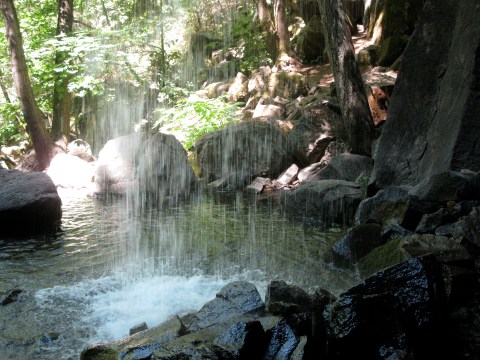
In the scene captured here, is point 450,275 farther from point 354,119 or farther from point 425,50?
point 354,119

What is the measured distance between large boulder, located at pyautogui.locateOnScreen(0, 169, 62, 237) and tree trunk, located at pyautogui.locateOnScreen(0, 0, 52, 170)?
19.2 ft

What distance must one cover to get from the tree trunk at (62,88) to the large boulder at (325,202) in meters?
9.99

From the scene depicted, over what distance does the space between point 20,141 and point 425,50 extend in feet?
69.0

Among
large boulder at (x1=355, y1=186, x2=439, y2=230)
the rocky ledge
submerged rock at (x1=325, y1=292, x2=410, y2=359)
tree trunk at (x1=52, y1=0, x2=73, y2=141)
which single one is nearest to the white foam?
the rocky ledge

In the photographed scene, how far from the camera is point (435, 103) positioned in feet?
24.0

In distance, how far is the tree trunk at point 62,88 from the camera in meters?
15.4

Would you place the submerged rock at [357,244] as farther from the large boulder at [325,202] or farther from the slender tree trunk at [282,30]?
the slender tree trunk at [282,30]

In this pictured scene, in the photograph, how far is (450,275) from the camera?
364 cm

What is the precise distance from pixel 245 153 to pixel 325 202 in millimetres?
4923

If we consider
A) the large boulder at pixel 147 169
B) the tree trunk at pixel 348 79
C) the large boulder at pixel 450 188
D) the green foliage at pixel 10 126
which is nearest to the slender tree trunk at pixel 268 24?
the tree trunk at pixel 348 79

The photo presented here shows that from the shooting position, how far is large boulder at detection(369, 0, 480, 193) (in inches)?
235

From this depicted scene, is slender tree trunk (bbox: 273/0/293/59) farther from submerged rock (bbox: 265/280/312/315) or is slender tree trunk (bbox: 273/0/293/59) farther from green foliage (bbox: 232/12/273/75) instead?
submerged rock (bbox: 265/280/312/315)

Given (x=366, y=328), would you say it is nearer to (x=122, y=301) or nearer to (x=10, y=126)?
(x=122, y=301)

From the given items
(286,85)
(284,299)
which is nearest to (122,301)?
(284,299)
